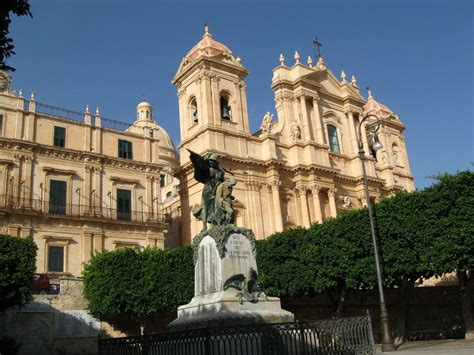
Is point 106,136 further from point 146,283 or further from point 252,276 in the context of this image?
point 252,276

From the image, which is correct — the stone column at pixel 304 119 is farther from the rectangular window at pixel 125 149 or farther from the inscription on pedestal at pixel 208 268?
the inscription on pedestal at pixel 208 268

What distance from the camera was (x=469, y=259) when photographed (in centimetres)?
2112

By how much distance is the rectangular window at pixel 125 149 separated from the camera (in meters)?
37.3

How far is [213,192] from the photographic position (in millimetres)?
12820

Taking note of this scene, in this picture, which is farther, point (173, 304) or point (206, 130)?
point (206, 130)

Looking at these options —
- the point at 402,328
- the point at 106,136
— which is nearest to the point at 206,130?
the point at 106,136

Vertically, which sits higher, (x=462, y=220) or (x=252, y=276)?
(x=462, y=220)

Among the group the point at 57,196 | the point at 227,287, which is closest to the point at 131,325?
the point at 57,196

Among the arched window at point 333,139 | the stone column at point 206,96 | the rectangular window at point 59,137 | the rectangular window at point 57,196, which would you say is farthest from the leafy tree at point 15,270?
the arched window at point 333,139

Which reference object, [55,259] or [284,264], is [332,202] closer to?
[284,264]

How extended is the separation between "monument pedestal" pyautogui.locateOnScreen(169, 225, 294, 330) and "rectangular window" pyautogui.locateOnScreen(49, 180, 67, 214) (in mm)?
23109

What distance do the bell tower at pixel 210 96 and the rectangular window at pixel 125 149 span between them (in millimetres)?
4422

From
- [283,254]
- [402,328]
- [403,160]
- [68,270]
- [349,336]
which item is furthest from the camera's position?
[403,160]

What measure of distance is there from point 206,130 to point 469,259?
21.0 m
